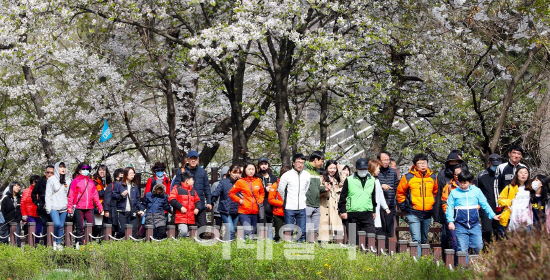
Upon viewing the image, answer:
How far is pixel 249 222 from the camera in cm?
1176

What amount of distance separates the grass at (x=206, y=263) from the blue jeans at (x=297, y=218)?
195 cm

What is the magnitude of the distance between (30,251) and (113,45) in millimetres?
10904

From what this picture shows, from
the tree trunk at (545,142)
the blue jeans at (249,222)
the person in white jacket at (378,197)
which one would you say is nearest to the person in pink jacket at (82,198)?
the blue jeans at (249,222)

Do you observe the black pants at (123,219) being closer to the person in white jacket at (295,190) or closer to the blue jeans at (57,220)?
the blue jeans at (57,220)

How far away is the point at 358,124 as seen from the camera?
19.2 m

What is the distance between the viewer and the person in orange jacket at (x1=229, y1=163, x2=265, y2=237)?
1162 cm

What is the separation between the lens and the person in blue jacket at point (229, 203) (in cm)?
1186

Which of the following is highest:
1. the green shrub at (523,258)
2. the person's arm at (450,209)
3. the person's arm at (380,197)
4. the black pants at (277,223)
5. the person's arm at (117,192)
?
the person's arm at (117,192)

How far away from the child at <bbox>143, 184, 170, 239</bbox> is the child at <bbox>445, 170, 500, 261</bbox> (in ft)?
17.6

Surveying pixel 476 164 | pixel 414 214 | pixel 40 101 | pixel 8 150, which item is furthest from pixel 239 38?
pixel 8 150

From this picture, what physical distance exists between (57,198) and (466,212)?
8.06m

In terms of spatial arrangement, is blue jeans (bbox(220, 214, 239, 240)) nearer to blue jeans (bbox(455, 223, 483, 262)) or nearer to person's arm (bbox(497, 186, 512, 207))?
blue jeans (bbox(455, 223, 483, 262))

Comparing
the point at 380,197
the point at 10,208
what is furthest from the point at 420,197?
the point at 10,208

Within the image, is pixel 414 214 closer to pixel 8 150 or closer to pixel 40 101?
pixel 40 101
